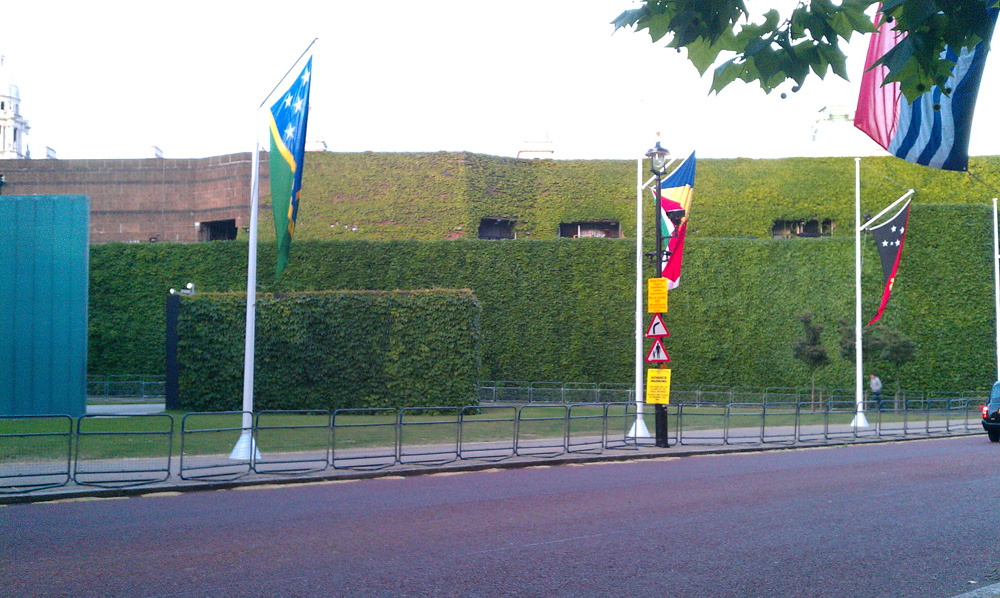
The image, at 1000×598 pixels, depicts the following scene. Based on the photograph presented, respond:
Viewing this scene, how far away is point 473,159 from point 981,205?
24.4 meters

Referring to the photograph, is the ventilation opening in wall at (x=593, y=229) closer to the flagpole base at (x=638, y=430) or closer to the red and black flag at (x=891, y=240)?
the red and black flag at (x=891, y=240)

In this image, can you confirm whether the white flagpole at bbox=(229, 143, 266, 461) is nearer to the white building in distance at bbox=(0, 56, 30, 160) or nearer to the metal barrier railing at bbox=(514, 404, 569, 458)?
the metal barrier railing at bbox=(514, 404, 569, 458)

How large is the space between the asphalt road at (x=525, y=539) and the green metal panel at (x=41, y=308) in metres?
13.3

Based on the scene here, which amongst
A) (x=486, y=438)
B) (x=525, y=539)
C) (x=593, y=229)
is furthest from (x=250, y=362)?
(x=593, y=229)

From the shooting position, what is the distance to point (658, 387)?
68.0 ft

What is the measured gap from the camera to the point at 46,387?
24266mm

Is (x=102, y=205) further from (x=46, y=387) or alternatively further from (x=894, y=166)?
(x=894, y=166)

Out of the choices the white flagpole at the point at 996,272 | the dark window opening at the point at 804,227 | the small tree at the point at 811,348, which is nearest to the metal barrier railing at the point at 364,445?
the small tree at the point at 811,348

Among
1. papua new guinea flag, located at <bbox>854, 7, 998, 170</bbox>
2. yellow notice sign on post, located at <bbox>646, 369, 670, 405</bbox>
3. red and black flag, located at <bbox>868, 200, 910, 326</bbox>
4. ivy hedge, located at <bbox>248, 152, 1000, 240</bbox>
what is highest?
ivy hedge, located at <bbox>248, 152, 1000, 240</bbox>

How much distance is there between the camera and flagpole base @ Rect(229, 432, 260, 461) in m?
15.7

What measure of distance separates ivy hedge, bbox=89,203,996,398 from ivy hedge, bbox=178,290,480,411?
9.96 m

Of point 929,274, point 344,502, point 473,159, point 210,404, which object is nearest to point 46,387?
point 210,404

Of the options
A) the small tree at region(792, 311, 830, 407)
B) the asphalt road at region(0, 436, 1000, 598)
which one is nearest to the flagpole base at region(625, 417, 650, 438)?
the asphalt road at region(0, 436, 1000, 598)

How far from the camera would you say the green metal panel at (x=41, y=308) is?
79.0 feet
